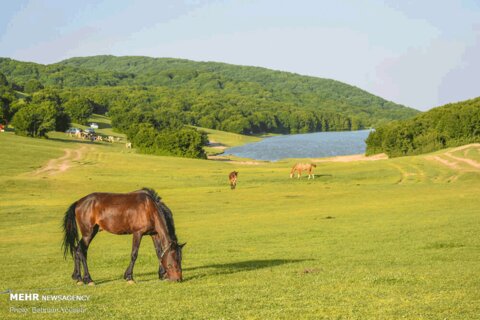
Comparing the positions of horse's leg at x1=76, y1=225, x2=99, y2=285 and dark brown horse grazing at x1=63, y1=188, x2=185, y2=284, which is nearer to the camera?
dark brown horse grazing at x1=63, y1=188, x2=185, y2=284

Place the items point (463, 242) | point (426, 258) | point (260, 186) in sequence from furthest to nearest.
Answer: point (260, 186) → point (463, 242) → point (426, 258)

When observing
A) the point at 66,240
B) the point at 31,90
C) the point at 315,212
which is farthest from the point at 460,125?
the point at 31,90

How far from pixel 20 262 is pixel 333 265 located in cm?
1205

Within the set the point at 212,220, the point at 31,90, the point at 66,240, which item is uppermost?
the point at 31,90

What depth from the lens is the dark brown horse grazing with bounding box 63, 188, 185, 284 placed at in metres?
16.2

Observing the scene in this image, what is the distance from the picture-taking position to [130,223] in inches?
652

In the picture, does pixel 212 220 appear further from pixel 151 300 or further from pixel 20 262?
pixel 151 300

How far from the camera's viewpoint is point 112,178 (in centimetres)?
6650

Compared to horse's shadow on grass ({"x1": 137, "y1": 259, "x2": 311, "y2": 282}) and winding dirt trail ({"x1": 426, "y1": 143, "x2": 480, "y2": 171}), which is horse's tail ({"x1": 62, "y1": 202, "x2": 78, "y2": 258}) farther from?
winding dirt trail ({"x1": 426, "y1": 143, "x2": 480, "y2": 171})

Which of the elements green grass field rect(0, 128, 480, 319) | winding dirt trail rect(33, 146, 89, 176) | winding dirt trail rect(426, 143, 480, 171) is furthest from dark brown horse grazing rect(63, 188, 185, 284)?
winding dirt trail rect(426, 143, 480, 171)

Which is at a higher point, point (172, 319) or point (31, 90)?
point (31, 90)
